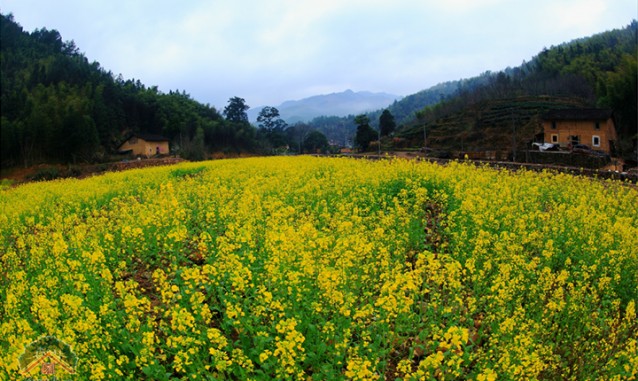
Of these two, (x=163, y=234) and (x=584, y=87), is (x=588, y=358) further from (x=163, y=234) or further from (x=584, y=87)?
(x=584, y=87)

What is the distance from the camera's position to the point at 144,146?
64188 millimetres

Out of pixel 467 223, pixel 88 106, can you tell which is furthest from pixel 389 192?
pixel 88 106

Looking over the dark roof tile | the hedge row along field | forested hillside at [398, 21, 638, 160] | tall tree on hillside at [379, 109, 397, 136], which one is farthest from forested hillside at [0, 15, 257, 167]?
the hedge row along field

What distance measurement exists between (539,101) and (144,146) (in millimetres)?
61023

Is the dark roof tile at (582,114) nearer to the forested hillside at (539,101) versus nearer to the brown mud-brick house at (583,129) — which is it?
the brown mud-brick house at (583,129)

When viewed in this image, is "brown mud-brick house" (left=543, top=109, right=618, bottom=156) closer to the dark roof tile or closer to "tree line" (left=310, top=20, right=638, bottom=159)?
A: the dark roof tile

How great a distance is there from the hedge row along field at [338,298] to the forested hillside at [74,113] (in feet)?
140

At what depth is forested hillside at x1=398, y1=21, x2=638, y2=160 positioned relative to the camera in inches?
2077

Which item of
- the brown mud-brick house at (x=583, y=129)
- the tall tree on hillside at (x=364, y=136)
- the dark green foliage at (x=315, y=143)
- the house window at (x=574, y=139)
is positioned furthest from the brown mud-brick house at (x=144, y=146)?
the house window at (x=574, y=139)

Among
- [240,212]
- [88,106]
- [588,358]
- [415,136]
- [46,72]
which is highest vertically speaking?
[46,72]

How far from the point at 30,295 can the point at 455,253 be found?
551 cm

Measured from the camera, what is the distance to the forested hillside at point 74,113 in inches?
1873

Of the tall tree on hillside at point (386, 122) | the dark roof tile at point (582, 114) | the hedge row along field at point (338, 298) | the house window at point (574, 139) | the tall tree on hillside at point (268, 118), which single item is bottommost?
the hedge row along field at point (338, 298)

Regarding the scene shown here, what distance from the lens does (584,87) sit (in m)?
73.5
